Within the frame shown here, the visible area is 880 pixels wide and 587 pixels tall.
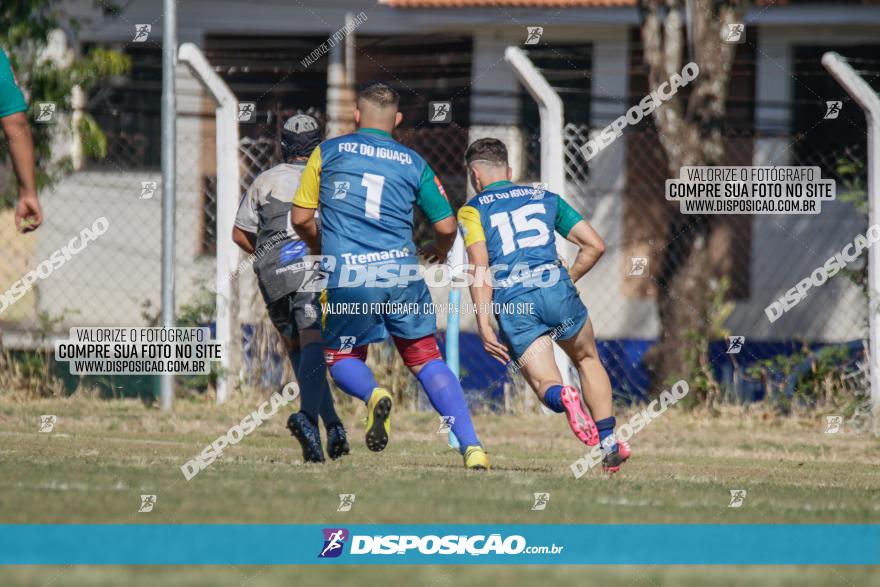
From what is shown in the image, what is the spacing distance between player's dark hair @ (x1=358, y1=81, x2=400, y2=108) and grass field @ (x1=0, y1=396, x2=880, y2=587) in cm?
193

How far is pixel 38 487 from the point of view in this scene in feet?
20.1

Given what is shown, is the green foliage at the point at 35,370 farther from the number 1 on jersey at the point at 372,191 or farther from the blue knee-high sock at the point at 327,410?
the number 1 on jersey at the point at 372,191

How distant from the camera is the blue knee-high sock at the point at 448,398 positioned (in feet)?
24.6

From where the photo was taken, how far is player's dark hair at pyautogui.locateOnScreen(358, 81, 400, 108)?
7.59m

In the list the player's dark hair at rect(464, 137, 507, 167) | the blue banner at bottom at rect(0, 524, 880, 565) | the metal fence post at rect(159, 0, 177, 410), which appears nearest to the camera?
the blue banner at bottom at rect(0, 524, 880, 565)

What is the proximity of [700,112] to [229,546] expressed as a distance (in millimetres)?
9333

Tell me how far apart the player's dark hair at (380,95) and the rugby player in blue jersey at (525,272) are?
28.9 inches

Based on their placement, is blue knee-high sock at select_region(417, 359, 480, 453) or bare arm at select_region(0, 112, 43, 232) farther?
blue knee-high sock at select_region(417, 359, 480, 453)

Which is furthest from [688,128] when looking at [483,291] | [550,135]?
[483,291]

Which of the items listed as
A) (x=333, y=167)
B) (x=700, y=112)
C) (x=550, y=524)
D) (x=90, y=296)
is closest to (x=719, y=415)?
(x=700, y=112)

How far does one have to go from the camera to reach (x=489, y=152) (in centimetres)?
813

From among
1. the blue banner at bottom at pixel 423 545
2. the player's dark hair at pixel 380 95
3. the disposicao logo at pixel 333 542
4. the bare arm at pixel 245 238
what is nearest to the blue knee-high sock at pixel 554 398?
the player's dark hair at pixel 380 95

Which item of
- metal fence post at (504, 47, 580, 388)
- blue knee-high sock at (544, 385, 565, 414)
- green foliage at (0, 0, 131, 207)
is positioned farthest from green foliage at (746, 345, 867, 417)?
green foliage at (0, 0, 131, 207)

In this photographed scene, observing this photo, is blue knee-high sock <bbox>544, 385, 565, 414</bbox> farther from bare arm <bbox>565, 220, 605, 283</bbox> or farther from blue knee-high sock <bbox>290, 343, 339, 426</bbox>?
blue knee-high sock <bbox>290, 343, 339, 426</bbox>
